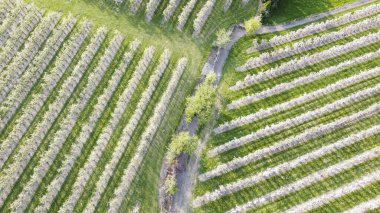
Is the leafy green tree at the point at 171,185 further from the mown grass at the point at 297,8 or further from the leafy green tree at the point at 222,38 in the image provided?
the mown grass at the point at 297,8

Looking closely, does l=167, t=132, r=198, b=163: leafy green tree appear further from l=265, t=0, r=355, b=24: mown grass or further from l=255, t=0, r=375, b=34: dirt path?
l=265, t=0, r=355, b=24: mown grass

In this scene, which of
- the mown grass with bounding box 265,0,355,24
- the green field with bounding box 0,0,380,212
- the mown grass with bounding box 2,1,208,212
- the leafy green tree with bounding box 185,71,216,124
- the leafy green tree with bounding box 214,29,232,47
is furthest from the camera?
the mown grass with bounding box 265,0,355,24

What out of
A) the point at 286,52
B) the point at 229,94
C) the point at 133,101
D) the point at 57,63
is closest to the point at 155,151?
the point at 133,101

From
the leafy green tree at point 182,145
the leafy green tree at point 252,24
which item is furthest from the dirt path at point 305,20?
the leafy green tree at point 182,145

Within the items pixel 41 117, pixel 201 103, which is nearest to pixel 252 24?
pixel 201 103

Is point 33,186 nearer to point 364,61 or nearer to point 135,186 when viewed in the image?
point 135,186

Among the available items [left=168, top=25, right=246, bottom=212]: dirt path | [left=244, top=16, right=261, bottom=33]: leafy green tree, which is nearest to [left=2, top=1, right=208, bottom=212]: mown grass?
[left=168, top=25, right=246, bottom=212]: dirt path
